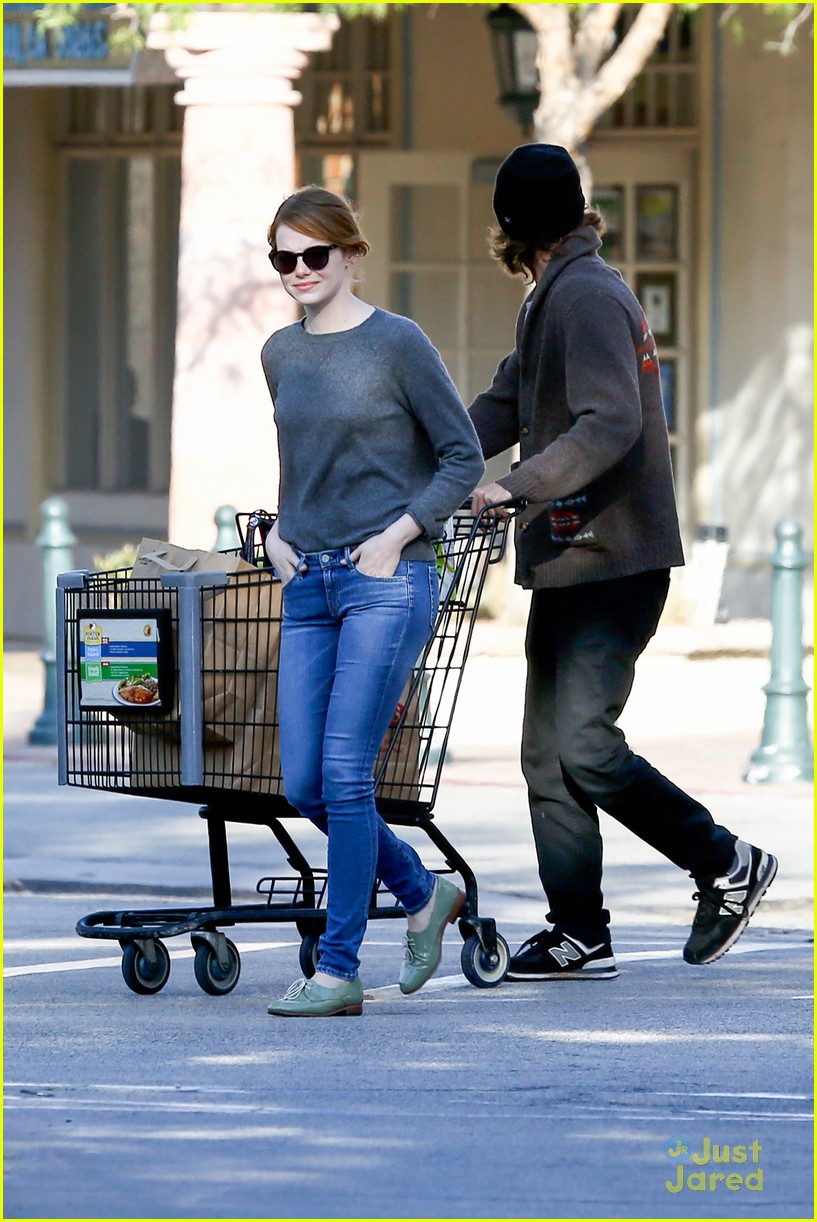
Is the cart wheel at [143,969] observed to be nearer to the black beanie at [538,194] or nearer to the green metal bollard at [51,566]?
the black beanie at [538,194]

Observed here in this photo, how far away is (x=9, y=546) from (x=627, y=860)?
376 inches

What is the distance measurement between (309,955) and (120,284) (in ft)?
40.1

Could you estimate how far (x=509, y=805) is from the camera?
10.6 m

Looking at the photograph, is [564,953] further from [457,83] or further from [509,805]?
[457,83]

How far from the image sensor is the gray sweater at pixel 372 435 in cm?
594

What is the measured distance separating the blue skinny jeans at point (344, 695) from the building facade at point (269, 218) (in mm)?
7560

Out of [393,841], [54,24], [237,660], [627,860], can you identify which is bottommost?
[627,860]

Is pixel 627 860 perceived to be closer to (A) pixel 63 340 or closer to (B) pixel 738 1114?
(B) pixel 738 1114

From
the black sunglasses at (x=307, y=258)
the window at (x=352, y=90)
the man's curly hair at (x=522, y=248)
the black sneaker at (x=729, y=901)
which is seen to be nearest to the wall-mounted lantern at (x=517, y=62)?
the window at (x=352, y=90)

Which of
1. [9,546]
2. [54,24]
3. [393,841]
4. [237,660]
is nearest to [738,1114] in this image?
[393,841]

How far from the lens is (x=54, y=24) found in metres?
13.1

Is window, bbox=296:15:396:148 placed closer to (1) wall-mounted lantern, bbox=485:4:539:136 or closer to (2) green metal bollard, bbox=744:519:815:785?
(1) wall-mounted lantern, bbox=485:4:539:136

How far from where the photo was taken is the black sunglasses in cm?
599

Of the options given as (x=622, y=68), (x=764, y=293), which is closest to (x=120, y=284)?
(x=764, y=293)
